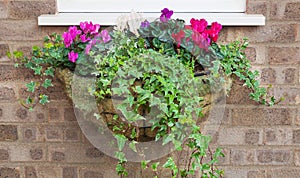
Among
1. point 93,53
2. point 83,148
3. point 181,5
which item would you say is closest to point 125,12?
point 181,5

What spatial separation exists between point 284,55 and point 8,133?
174 centimetres

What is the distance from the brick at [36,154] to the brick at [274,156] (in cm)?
136

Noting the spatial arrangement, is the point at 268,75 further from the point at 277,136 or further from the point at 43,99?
the point at 43,99

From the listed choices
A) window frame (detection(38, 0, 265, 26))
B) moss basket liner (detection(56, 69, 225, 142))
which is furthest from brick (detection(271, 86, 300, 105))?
moss basket liner (detection(56, 69, 225, 142))

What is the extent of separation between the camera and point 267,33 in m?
2.30

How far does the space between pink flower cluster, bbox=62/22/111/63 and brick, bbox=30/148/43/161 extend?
2.44ft

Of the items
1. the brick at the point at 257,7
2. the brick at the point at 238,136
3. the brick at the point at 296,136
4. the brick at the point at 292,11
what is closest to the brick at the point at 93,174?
the brick at the point at 238,136

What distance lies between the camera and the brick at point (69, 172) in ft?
8.17

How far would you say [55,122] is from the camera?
2.42m

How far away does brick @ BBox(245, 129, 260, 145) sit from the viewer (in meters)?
2.44

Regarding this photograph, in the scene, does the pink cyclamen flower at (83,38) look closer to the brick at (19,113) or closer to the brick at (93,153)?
the brick at (19,113)

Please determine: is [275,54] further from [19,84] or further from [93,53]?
[19,84]

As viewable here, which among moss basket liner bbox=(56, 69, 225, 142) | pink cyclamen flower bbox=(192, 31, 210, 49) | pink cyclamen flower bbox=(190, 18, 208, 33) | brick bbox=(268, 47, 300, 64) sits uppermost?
pink cyclamen flower bbox=(190, 18, 208, 33)

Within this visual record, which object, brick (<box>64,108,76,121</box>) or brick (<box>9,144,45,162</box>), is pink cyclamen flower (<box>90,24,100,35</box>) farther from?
brick (<box>9,144,45,162</box>)
